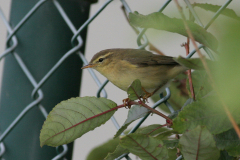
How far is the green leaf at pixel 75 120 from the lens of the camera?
1.16 metres

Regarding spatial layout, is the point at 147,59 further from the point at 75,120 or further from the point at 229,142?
the point at 229,142

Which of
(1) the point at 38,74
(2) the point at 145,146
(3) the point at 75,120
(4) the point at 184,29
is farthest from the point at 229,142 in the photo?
(1) the point at 38,74

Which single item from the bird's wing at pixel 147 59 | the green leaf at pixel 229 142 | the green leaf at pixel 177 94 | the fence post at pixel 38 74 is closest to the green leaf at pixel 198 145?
the green leaf at pixel 229 142

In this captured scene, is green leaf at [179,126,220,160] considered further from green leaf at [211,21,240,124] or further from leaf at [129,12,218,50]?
green leaf at [211,21,240,124]

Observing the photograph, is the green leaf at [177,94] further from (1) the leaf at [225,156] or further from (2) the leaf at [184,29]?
(2) the leaf at [184,29]

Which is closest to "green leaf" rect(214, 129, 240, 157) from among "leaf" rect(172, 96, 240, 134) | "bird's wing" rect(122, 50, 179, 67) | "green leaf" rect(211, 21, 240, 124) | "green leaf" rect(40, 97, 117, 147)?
"leaf" rect(172, 96, 240, 134)

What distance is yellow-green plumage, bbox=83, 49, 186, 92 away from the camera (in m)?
1.73

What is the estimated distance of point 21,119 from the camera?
1842 millimetres

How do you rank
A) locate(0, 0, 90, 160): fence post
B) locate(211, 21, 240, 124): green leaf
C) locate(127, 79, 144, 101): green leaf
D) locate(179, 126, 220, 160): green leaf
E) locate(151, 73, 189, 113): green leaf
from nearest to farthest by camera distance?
locate(211, 21, 240, 124): green leaf < locate(179, 126, 220, 160): green leaf < locate(127, 79, 144, 101): green leaf < locate(151, 73, 189, 113): green leaf < locate(0, 0, 90, 160): fence post

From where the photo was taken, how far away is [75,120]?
1158 millimetres

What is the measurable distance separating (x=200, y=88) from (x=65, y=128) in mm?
560

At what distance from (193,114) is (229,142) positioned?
184mm

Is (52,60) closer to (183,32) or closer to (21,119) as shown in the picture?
(21,119)

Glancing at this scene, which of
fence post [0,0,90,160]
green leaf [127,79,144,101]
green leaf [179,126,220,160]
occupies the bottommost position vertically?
green leaf [179,126,220,160]
